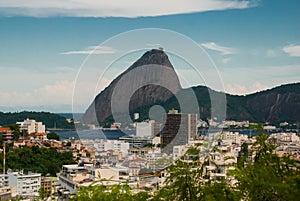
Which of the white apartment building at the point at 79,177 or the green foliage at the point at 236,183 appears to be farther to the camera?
the white apartment building at the point at 79,177

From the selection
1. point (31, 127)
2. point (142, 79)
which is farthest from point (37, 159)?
point (142, 79)

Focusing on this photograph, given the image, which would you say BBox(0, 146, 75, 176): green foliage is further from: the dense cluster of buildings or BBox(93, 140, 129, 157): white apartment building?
BBox(93, 140, 129, 157): white apartment building

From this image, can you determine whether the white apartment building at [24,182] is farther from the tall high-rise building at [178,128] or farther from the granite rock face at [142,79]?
the granite rock face at [142,79]

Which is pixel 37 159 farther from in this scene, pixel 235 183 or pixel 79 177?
pixel 235 183

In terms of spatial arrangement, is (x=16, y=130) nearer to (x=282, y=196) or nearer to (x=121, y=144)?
(x=121, y=144)

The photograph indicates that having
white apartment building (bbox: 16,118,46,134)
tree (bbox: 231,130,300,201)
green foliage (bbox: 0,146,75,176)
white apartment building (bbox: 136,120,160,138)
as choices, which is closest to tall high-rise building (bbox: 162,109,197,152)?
white apartment building (bbox: 136,120,160,138)

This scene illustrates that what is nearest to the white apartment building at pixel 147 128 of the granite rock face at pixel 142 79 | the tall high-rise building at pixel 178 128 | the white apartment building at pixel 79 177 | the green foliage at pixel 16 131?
the tall high-rise building at pixel 178 128
